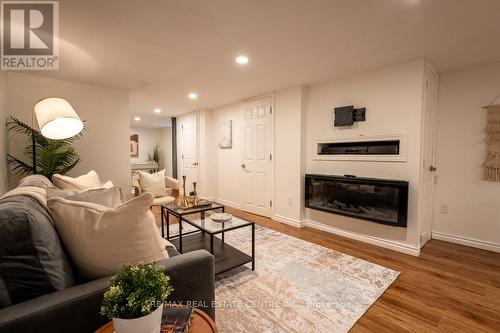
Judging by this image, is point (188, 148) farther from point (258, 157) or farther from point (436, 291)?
point (436, 291)

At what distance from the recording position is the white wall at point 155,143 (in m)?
8.64

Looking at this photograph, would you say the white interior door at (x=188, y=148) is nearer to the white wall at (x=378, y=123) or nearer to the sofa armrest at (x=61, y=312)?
the white wall at (x=378, y=123)

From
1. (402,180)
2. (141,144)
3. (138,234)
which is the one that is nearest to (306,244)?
(402,180)

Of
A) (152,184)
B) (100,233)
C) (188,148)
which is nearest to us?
(100,233)

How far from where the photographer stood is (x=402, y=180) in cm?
273

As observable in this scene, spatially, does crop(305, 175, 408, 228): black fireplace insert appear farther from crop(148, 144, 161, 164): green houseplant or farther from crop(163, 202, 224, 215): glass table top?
crop(148, 144, 161, 164): green houseplant

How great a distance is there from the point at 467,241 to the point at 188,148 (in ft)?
18.0

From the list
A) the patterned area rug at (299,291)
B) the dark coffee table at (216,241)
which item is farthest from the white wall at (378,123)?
the dark coffee table at (216,241)

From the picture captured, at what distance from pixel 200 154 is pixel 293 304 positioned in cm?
432

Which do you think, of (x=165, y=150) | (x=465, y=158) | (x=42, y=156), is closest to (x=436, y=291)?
(x=465, y=158)

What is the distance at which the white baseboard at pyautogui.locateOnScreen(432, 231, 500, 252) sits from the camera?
276 centimetres

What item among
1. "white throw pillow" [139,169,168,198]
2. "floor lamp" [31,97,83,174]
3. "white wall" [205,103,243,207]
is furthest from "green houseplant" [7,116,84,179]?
"white wall" [205,103,243,207]

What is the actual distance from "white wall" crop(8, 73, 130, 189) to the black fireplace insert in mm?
3046

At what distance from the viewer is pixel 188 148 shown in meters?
6.10
